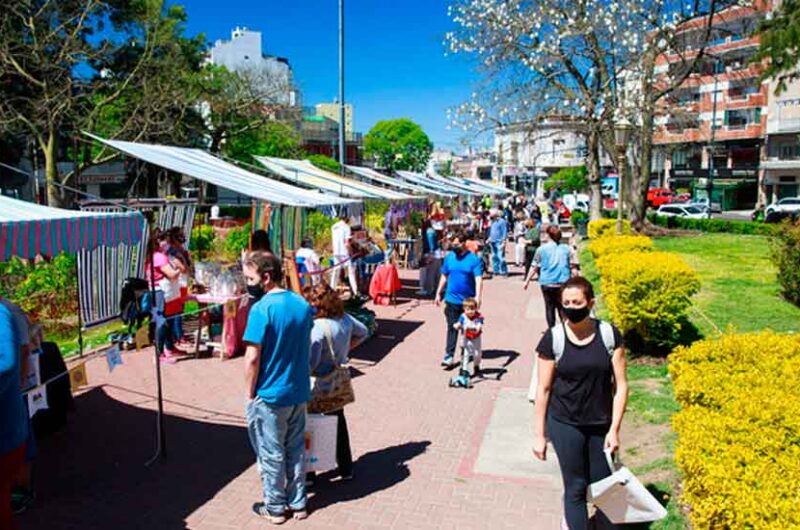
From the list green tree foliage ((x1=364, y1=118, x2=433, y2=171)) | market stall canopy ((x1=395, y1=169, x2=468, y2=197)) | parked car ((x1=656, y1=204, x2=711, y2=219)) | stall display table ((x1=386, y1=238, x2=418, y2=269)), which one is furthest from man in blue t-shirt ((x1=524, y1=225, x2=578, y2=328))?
green tree foliage ((x1=364, y1=118, x2=433, y2=171))

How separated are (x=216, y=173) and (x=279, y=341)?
6085mm

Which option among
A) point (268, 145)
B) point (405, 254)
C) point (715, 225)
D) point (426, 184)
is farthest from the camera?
point (268, 145)

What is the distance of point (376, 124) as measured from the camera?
95.1 metres

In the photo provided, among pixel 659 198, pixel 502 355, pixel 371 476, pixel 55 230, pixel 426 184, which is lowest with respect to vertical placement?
pixel 371 476

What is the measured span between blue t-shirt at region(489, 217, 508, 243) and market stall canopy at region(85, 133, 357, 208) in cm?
718

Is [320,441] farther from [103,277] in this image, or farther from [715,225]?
[715,225]

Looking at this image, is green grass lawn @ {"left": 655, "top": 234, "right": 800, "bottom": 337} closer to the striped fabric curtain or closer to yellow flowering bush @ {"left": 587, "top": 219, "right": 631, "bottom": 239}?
yellow flowering bush @ {"left": 587, "top": 219, "right": 631, "bottom": 239}

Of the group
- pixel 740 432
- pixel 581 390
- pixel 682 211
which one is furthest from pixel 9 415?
pixel 682 211

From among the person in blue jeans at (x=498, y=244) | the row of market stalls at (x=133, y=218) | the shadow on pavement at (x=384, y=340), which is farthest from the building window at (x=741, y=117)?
the shadow on pavement at (x=384, y=340)

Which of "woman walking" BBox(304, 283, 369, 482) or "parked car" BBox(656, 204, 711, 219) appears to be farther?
"parked car" BBox(656, 204, 711, 219)

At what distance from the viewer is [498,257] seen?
18344 millimetres

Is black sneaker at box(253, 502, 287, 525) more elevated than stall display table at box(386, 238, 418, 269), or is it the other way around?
stall display table at box(386, 238, 418, 269)

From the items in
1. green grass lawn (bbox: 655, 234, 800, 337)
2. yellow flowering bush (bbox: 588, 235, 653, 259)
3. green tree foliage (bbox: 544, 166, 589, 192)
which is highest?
green tree foliage (bbox: 544, 166, 589, 192)

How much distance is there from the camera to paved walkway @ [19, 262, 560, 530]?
486 cm
